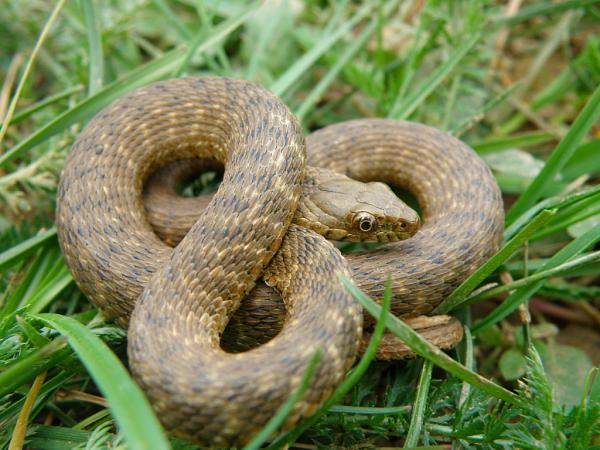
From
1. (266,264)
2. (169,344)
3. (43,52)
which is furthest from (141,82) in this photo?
(169,344)

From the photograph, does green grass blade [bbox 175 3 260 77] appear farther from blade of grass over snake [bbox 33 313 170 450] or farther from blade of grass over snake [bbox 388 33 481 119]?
blade of grass over snake [bbox 33 313 170 450]

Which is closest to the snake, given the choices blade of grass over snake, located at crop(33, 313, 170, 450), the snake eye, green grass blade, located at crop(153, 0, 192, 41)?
the snake eye

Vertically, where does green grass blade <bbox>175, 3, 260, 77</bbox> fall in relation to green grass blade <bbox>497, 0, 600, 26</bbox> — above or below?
below

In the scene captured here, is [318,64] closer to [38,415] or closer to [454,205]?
[454,205]

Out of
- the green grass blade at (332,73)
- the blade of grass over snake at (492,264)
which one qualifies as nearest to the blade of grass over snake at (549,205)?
the blade of grass over snake at (492,264)

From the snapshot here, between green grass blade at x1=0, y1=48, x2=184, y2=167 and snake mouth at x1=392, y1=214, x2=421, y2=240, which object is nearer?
snake mouth at x1=392, y1=214, x2=421, y2=240

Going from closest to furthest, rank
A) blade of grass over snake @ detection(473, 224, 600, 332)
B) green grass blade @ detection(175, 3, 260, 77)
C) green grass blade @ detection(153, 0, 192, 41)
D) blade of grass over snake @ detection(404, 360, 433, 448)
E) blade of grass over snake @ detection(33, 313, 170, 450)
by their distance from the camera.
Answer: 1. blade of grass over snake @ detection(33, 313, 170, 450)
2. blade of grass over snake @ detection(404, 360, 433, 448)
3. blade of grass over snake @ detection(473, 224, 600, 332)
4. green grass blade @ detection(175, 3, 260, 77)
5. green grass blade @ detection(153, 0, 192, 41)

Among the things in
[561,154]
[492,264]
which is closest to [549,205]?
[561,154]

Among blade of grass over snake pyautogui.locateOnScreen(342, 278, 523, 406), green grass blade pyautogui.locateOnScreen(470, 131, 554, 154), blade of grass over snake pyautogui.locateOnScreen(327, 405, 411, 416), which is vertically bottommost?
blade of grass over snake pyautogui.locateOnScreen(327, 405, 411, 416)

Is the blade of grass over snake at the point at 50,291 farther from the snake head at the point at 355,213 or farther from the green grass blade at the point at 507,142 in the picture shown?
the green grass blade at the point at 507,142
